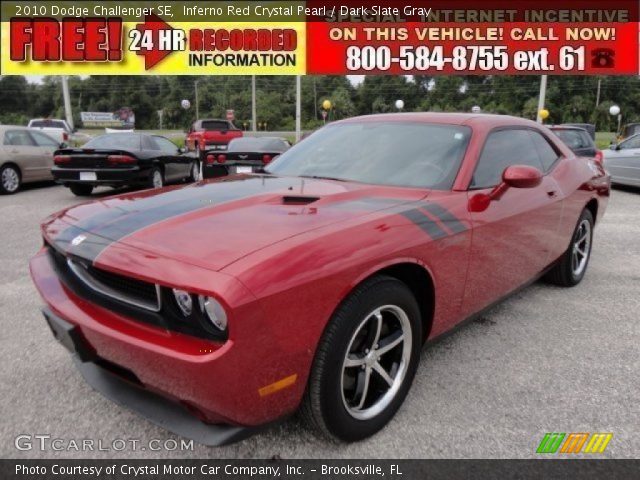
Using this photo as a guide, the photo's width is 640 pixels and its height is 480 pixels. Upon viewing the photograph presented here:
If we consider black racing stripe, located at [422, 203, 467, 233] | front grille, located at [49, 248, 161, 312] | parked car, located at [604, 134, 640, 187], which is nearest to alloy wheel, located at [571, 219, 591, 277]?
black racing stripe, located at [422, 203, 467, 233]

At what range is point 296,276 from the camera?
1.77 metres

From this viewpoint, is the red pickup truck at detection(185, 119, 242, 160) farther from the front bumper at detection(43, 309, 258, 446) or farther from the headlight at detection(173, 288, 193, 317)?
the headlight at detection(173, 288, 193, 317)

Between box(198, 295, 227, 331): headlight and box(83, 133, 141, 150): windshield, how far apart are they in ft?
27.8

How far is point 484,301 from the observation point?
9.68ft

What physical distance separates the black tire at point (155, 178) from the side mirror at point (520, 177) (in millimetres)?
7776

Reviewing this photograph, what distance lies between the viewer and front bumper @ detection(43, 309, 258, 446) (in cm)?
177

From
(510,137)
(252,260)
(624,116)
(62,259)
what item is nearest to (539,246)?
(510,137)

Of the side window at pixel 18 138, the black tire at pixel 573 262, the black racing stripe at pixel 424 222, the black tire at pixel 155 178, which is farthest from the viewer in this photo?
the side window at pixel 18 138

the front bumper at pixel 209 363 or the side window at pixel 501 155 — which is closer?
the front bumper at pixel 209 363

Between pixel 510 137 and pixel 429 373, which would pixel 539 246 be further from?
pixel 429 373

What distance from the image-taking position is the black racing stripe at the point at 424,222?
7.66 feet

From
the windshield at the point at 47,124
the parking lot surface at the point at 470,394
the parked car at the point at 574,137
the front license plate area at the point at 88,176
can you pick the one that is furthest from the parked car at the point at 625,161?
the windshield at the point at 47,124

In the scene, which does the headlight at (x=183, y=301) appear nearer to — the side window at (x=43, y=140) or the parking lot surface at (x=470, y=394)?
the parking lot surface at (x=470, y=394)

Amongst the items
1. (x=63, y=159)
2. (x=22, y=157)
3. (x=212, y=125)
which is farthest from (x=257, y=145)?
(x=212, y=125)
